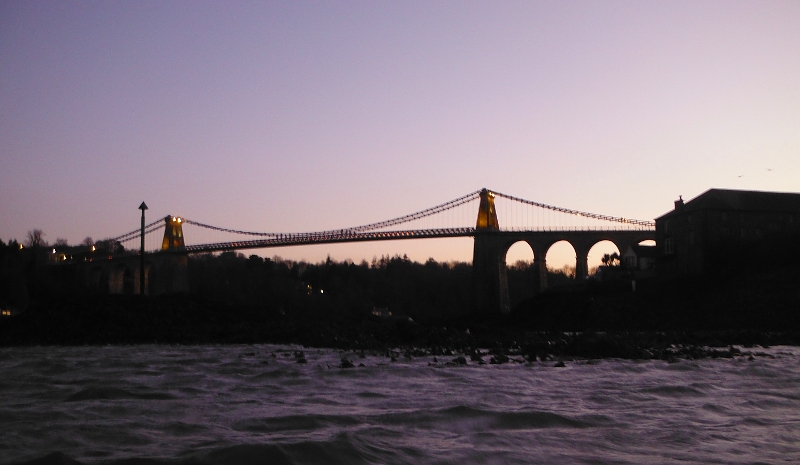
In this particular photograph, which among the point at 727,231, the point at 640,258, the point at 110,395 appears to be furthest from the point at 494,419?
the point at 640,258

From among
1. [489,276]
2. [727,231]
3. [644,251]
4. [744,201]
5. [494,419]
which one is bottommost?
[494,419]

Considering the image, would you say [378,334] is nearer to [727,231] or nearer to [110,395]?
[110,395]

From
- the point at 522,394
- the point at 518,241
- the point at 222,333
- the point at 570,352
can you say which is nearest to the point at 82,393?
the point at 522,394

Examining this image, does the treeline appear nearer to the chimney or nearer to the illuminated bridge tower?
the illuminated bridge tower

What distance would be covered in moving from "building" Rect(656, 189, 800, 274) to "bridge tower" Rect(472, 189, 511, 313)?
10.9 m

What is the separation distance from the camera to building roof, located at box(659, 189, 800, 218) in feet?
130

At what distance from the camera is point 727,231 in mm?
39219

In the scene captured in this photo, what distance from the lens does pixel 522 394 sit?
8.68 m

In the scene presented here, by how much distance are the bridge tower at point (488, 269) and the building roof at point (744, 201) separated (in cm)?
1243

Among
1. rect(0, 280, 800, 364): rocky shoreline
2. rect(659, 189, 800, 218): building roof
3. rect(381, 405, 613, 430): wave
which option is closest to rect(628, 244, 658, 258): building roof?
rect(659, 189, 800, 218): building roof

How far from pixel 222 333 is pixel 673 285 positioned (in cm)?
2340

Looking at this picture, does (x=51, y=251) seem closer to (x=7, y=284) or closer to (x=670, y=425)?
(x=7, y=284)

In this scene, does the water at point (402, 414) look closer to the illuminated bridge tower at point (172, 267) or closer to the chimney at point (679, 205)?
the chimney at point (679, 205)

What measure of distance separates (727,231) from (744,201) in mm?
3120
